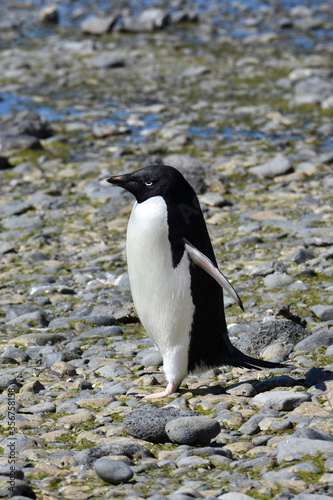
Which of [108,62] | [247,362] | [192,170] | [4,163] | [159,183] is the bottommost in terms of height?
[108,62]

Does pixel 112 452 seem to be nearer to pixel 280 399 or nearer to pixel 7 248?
pixel 280 399

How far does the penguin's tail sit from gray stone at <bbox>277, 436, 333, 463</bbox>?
1.03 m

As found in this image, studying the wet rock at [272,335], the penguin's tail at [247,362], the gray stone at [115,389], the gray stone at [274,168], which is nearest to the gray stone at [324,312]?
the wet rock at [272,335]

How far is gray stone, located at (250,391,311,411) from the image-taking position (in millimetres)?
3838

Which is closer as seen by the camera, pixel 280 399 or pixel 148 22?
pixel 280 399

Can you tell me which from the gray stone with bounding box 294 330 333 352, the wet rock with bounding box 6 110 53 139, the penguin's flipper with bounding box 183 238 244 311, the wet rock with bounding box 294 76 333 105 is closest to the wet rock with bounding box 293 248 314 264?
the gray stone with bounding box 294 330 333 352

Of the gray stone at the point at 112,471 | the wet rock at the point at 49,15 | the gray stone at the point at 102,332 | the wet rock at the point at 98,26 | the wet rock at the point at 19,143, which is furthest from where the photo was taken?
the wet rock at the point at 49,15

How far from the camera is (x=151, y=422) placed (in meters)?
3.54

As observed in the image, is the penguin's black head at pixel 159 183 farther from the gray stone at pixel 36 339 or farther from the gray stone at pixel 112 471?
the gray stone at pixel 112 471

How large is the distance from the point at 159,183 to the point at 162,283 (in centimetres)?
54

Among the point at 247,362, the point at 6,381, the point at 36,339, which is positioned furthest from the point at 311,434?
the point at 36,339

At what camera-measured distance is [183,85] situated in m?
12.3

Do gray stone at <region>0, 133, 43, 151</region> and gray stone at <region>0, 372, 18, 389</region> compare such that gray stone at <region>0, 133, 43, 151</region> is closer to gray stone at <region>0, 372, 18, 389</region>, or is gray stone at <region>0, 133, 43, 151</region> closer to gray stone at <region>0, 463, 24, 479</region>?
gray stone at <region>0, 372, 18, 389</region>

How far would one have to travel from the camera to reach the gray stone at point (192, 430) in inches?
137
